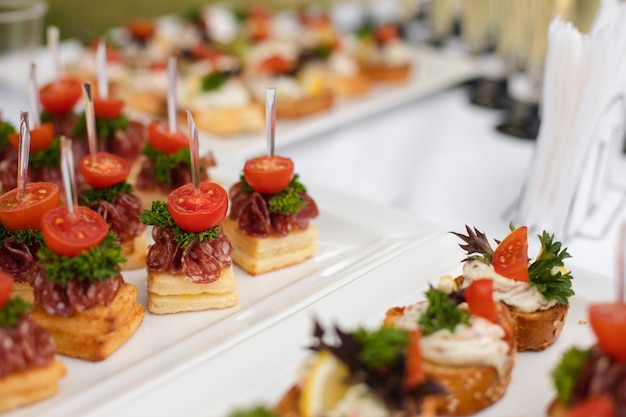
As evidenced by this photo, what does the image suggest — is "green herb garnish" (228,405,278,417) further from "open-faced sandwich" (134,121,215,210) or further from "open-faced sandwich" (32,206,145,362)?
"open-faced sandwich" (134,121,215,210)

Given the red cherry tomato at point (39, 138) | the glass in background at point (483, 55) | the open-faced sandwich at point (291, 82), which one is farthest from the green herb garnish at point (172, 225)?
the glass in background at point (483, 55)

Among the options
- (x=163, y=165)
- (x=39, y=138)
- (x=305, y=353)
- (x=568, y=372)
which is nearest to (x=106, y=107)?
(x=39, y=138)

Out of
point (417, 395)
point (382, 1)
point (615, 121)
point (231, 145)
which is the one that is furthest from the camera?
point (382, 1)

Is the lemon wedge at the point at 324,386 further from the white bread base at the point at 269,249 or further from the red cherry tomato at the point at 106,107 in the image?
the red cherry tomato at the point at 106,107

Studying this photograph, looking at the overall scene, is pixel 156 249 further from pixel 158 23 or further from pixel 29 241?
pixel 158 23

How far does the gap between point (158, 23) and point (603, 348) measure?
4724mm

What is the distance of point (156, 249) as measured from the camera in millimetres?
2449

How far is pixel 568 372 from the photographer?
5.86 feet

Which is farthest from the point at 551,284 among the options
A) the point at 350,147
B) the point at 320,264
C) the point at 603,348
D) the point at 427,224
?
the point at 350,147

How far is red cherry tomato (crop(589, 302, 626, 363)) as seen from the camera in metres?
1.71

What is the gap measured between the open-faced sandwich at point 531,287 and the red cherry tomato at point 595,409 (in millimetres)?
557

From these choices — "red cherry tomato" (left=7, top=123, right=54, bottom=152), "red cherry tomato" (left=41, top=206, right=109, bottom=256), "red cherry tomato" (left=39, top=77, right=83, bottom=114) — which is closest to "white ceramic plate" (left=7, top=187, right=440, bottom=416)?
"red cherry tomato" (left=41, top=206, right=109, bottom=256)

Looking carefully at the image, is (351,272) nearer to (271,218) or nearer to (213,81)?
(271,218)

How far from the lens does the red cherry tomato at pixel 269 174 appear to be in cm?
263
